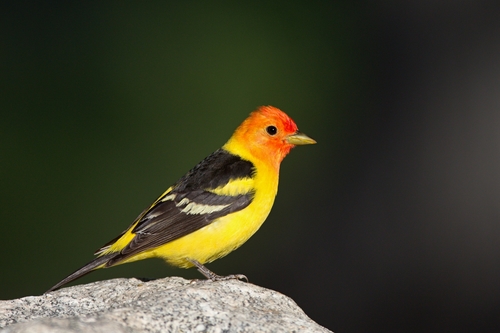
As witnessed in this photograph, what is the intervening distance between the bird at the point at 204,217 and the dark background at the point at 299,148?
2.61 metres

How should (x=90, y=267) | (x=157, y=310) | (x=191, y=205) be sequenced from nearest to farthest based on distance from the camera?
(x=157, y=310) < (x=90, y=267) < (x=191, y=205)

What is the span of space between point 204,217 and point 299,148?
189 inches

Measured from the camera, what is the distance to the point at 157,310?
11.2ft

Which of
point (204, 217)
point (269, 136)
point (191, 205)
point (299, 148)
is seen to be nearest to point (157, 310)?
point (204, 217)

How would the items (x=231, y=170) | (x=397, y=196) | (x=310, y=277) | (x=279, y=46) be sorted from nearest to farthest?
1. (x=231, y=170)
2. (x=310, y=277)
3. (x=397, y=196)
4. (x=279, y=46)

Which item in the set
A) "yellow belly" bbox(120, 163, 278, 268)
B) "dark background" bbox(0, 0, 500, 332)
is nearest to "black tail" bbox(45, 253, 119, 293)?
"yellow belly" bbox(120, 163, 278, 268)

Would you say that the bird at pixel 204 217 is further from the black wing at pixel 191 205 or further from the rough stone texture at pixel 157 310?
the rough stone texture at pixel 157 310

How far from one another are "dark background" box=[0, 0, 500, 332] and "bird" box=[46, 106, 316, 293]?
261cm

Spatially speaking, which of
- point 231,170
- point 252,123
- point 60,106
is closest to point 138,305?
point 231,170

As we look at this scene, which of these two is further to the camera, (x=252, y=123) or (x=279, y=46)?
(x=279, y=46)

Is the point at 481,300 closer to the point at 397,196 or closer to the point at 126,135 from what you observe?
the point at 397,196

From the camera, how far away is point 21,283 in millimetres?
7512

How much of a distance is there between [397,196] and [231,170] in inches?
162

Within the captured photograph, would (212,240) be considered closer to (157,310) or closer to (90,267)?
(90,267)
